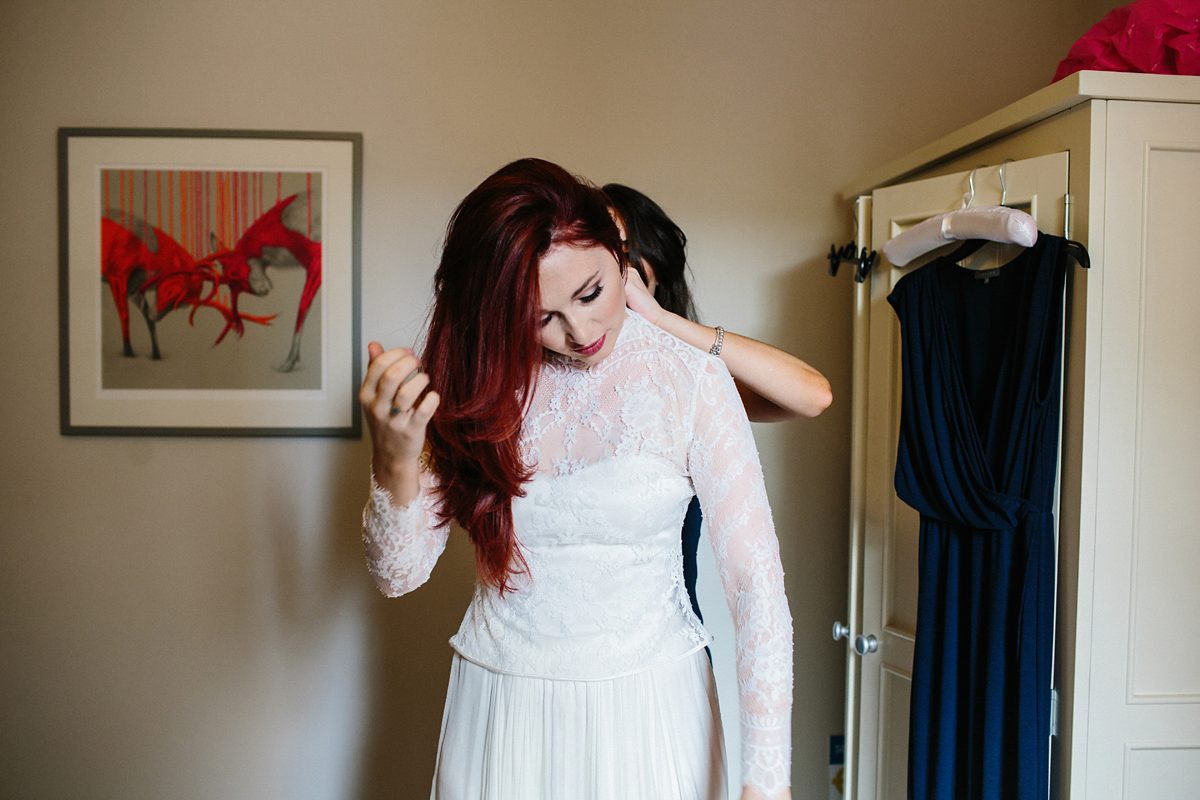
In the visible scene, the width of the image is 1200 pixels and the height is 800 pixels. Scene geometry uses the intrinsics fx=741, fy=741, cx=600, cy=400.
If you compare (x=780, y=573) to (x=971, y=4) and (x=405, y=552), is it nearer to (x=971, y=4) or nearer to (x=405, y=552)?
(x=405, y=552)

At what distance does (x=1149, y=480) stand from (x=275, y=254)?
77.3 inches

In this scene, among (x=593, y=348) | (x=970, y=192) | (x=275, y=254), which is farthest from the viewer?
(x=275, y=254)

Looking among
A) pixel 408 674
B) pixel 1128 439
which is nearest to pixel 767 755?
→ pixel 1128 439

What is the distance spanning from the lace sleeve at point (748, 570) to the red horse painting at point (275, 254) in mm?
1355

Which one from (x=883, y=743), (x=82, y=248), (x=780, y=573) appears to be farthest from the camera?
(x=82, y=248)

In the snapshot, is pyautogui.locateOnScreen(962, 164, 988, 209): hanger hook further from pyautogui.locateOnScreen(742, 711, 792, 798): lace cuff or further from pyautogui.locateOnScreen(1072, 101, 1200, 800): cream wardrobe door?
pyautogui.locateOnScreen(742, 711, 792, 798): lace cuff

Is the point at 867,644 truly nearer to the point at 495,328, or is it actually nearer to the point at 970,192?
the point at 970,192

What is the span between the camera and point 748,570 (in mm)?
905

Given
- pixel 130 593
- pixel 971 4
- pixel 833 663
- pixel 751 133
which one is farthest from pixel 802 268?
pixel 130 593

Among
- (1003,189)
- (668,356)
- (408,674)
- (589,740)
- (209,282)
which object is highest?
(1003,189)

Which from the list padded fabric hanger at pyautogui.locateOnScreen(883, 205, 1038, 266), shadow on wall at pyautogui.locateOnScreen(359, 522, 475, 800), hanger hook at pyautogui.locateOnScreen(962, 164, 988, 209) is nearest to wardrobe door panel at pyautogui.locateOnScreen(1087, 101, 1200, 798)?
padded fabric hanger at pyautogui.locateOnScreen(883, 205, 1038, 266)

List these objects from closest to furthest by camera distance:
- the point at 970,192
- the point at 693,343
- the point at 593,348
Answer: the point at 593,348 < the point at 693,343 < the point at 970,192

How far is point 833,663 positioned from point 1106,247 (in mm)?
1291

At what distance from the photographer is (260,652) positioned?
1997 mm
